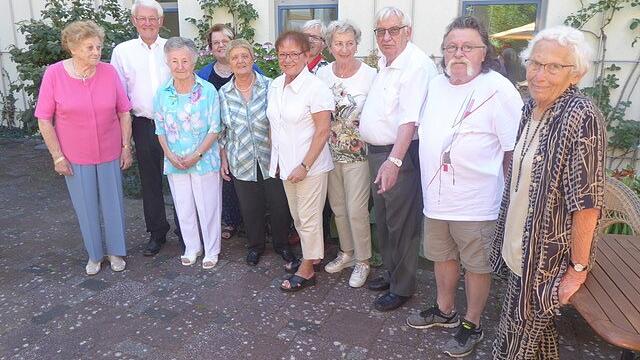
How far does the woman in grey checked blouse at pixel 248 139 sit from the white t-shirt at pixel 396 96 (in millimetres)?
869

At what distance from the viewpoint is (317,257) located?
11.6ft

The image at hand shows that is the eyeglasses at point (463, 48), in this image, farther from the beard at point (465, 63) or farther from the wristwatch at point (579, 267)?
the wristwatch at point (579, 267)

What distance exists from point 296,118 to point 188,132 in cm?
93

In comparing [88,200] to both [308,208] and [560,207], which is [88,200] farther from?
[560,207]

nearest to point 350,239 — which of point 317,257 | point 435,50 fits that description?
point 317,257

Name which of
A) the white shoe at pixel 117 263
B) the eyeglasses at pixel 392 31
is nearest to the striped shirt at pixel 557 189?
the eyeglasses at pixel 392 31

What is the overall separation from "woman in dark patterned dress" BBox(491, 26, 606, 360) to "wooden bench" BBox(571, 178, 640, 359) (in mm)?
101

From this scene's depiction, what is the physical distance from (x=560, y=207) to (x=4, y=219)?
525 cm

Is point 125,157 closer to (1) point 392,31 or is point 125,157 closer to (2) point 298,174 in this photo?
(2) point 298,174

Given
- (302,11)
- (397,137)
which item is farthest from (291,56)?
(302,11)

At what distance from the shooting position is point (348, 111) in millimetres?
3207

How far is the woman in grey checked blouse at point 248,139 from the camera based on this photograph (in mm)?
3449

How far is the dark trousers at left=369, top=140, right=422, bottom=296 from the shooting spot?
2.92 metres

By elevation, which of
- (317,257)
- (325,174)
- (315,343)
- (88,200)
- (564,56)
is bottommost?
(315,343)
